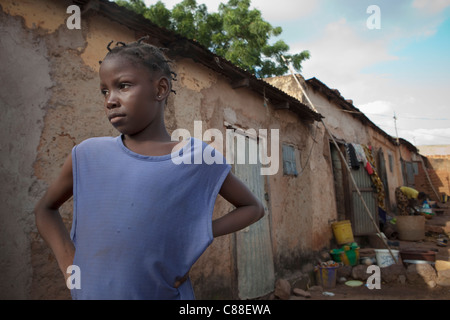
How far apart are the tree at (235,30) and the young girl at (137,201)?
43.2ft

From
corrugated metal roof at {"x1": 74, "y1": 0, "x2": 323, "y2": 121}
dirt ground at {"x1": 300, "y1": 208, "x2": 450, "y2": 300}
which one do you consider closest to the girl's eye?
corrugated metal roof at {"x1": 74, "y1": 0, "x2": 323, "y2": 121}

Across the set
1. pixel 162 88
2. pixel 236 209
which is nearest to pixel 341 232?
pixel 236 209

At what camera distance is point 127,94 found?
3.11 feet

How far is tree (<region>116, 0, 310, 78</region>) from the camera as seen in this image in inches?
546

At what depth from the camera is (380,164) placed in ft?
37.2

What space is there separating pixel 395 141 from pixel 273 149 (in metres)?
11.7

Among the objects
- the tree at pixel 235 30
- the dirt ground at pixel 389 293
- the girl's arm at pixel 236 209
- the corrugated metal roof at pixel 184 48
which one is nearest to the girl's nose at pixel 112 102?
the girl's arm at pixel 236 209

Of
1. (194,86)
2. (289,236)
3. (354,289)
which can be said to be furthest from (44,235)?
(354,289)

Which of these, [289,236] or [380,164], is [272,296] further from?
[380,164]

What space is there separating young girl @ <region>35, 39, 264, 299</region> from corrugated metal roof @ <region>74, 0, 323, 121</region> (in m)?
2.15

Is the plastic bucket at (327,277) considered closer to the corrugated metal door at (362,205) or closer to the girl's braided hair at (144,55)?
the corrugated metal door at (362,205)

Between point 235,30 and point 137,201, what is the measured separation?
1428cm

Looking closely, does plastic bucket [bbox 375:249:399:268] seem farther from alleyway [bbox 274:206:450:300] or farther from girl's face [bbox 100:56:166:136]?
girl's face [bbox 100:56:166:136]

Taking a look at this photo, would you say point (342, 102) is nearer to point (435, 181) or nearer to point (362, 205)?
point (362, 205)
